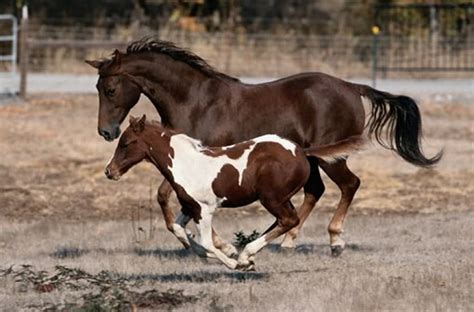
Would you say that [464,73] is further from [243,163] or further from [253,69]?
[243,163]

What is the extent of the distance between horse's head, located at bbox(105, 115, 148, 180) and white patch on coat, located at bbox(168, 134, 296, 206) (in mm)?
272

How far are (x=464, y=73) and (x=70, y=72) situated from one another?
10.9m

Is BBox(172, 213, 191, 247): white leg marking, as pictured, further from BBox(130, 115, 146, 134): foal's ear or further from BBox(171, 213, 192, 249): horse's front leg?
BBox(130, 115, 146, 134): foal's ear

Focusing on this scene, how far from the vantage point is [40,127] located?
27062 millimetres

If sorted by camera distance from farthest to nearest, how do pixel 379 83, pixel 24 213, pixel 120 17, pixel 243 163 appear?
pixel 120 17, pixel 379 83, pixel 24 213, pixel 243 163

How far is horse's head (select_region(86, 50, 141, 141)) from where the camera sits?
13.6 m

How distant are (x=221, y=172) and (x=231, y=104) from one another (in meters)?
2.29

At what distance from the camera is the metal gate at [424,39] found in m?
36.7

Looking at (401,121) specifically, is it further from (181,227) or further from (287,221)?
(287,221)

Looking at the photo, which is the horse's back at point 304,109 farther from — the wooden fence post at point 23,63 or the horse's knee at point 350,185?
the wooden fence post at point 23,63

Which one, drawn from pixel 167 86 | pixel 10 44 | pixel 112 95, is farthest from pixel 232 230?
pixel 10 44

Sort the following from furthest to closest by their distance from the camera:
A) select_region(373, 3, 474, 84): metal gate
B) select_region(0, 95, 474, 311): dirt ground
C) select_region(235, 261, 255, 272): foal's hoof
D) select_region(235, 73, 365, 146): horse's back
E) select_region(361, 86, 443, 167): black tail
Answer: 1. select_region(373, 3, 474, 84): metal gate
2. select_region(361, 86, 443, 167): black tail
3. select_region(235, 73, 365, 146): horse's back
4. select_region(235, 261, 255, 272): foal's hoof
5. select_region(0, 95, 474, 311): dirt ground

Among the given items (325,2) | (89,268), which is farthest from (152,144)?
(325,2)

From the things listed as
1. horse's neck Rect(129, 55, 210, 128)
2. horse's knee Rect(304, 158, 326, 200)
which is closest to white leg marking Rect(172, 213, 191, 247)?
horse's neck Rect(129, 55, 210, 128)
